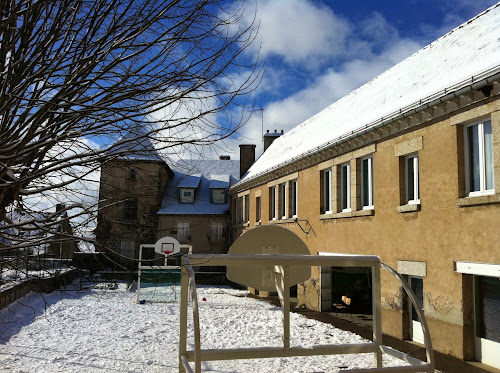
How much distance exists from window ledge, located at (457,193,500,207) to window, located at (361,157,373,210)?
4.04 m

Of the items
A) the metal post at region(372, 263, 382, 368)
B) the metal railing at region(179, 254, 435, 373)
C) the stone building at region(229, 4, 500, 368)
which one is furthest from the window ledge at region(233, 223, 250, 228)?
the metal railing at region(179, 254, 435, 373)

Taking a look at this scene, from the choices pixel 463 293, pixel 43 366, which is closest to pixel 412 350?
pixel 463 293

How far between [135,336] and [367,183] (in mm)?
8271

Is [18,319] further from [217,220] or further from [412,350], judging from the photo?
[217,220]

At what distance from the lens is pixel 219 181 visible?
35312mm

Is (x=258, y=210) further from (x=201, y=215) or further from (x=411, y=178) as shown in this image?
(x=411, y=178)

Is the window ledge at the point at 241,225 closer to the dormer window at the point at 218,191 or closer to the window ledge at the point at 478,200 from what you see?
the dormer window at the point at 218,191

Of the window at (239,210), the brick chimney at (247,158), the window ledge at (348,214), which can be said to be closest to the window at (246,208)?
the window at (239,210)

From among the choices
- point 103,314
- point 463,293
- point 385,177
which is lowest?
point 103,314

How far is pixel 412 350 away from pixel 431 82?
698 cm

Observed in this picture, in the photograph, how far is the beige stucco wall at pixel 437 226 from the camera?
9555mm

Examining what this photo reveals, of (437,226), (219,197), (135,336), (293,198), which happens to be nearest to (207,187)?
(219,197)

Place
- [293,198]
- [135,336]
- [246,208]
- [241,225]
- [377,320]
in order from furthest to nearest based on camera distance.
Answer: [241,225]
[246,208]
[293,198]
[135,336]
[377,320]

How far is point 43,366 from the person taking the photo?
8930 mm
